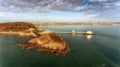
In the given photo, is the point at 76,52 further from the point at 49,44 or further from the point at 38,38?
the point at 38,38

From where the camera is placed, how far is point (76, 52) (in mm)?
3268

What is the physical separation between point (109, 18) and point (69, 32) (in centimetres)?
71

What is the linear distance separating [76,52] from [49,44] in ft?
1.45

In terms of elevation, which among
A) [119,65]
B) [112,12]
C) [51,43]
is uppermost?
[112,12]

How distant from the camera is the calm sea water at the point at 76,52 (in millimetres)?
3195

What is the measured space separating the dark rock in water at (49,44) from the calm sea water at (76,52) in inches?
2.5

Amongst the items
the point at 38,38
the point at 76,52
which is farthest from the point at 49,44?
the point at 76,52

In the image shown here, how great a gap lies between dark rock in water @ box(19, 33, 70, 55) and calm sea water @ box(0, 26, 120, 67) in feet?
0.21

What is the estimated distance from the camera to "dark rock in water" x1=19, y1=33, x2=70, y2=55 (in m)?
3.24

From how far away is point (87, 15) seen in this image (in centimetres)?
339

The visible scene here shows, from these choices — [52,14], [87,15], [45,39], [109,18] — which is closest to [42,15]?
[52,14]

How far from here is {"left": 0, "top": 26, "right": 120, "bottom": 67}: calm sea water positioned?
10.5 ft

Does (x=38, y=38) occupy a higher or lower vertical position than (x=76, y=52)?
higher

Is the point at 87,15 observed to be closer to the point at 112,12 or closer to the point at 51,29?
the point at 112,12
